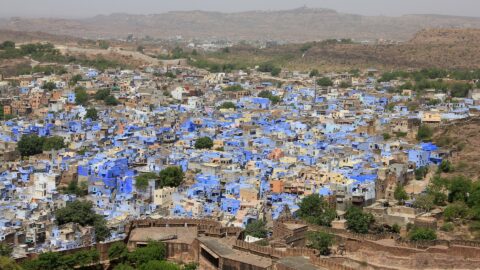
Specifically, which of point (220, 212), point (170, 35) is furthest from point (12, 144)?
point (170, 35)

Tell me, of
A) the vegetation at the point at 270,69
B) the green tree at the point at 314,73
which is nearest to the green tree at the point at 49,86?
the vegetation at the point at 270,69

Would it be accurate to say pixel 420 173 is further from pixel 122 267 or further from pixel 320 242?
pixel 122 267

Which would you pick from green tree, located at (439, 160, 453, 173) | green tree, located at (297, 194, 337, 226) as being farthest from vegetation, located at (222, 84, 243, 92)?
green tree, located at (297, 194, 337, 226)

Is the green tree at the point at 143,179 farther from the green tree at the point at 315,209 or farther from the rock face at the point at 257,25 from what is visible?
the rock face at the point at 257,25

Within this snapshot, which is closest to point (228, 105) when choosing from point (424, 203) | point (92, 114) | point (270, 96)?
point (270, 96)

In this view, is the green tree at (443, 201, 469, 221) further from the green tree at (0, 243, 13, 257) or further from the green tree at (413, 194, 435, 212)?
the green tree at (0, 243, 13, 257)
